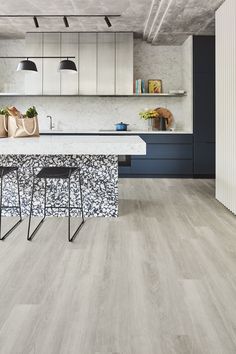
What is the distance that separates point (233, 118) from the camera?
4352 millimetres

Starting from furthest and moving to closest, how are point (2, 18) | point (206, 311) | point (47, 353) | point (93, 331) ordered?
point (2, 18), point (206, 311), point (93, 331), point (47, 353)

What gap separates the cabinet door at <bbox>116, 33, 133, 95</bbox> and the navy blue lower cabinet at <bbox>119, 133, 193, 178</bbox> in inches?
36.5

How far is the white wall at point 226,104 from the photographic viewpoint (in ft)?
14.2

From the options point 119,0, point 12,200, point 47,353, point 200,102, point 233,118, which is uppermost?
point 119,0

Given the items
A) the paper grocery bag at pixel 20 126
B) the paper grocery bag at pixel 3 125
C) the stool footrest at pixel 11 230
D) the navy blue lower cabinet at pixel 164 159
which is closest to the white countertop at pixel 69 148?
the paper grocery bag at pixel 20 126

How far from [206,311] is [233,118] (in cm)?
277

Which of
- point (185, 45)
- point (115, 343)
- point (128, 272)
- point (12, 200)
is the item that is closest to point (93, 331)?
point (115, 343)

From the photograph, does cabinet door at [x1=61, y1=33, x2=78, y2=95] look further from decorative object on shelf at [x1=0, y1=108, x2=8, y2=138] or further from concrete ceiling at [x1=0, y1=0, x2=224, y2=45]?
decorative object on shelf at [x1=0, y1=108, x2=8, y2=138]

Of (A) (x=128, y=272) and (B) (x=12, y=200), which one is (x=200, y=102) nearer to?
(B) (x=12, y=200)

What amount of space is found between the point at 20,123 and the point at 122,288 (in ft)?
7.71

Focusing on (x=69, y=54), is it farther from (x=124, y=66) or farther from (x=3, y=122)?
(x=3, y=122)

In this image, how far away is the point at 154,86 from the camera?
7.48 m

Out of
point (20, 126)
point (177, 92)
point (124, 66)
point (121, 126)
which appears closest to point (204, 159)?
point (177, 92)

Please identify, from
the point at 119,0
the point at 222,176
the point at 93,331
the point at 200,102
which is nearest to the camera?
the point at 93,331
